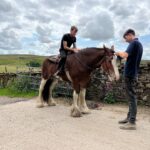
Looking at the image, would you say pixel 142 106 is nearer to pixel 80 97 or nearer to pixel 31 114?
pixel 80 97

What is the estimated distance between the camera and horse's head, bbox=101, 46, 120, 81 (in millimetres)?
7395

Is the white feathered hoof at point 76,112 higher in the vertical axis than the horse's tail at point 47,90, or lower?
lower

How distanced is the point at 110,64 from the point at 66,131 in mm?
2015

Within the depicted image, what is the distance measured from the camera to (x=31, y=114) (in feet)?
28.1

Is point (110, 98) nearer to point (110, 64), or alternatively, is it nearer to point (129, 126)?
point (110, 64)

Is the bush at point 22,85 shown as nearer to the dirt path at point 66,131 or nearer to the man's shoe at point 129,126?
the dirt path at point 66,131

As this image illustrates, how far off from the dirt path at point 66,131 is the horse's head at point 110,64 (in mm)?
1175

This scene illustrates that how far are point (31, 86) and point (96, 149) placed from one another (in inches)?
323

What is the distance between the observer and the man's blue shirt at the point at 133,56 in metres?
6.82

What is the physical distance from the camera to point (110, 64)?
24.7 feet

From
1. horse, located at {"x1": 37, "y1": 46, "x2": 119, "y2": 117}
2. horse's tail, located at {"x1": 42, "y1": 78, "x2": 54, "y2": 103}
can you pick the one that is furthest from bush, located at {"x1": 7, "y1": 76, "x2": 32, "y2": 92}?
horse, located at {"x1": 37, "y1": 46, "x2": 119, "y2": 117}

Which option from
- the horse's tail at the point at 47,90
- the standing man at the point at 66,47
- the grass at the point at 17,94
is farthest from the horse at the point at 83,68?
the grass at the point at 17,94

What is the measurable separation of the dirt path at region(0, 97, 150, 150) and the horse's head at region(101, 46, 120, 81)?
1175 millimetres

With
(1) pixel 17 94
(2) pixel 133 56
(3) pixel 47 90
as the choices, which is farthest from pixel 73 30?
(1) pixel 17 94
